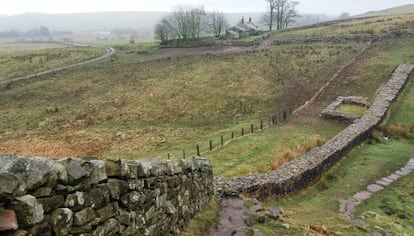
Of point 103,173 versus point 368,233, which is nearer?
point 103,173

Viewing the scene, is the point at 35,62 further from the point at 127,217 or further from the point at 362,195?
the point at 127,217

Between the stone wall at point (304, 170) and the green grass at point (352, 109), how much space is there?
1121 millimetres

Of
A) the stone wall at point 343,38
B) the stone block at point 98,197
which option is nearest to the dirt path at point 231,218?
the stone block at point 98,197

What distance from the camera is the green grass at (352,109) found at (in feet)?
111

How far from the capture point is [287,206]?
742 inches

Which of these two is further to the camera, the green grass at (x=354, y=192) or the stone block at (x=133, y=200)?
the green grass at (x=354, y=192)

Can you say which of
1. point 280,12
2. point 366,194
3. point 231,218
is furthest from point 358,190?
point 280,12

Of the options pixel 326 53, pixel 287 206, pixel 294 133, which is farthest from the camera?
pixel 326 53

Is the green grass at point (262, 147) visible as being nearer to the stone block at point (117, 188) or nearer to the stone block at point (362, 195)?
the stone block at point (362, 195)

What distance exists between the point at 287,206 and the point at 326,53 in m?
45.5

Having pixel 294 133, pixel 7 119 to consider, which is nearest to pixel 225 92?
pixel 294 133

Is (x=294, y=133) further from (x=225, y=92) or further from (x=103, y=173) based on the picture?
(x=103, y=173)

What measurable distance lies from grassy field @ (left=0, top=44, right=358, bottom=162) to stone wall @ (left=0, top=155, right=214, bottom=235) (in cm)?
2126

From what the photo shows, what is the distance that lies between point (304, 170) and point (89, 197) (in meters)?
A: 16.0
